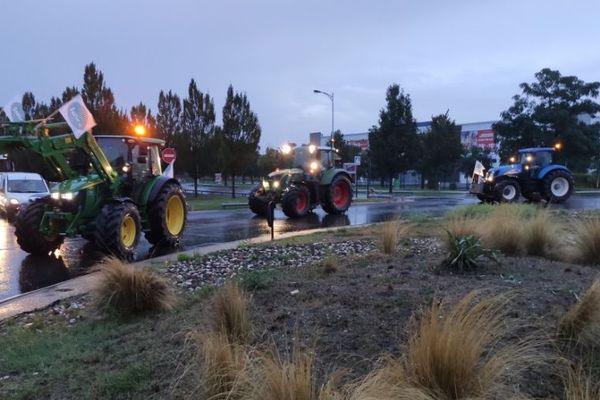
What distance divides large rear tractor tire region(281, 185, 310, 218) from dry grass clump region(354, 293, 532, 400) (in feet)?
54.5

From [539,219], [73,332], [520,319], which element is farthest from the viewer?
[539,219]

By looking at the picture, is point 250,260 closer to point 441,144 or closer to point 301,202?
point 301,202

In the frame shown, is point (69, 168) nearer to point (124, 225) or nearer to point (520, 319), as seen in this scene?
point (124, 225)

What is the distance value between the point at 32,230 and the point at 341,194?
45.2 feet

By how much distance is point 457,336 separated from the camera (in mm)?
3211

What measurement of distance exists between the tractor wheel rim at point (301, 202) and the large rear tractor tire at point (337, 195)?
1.22 meters

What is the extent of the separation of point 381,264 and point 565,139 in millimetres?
47256

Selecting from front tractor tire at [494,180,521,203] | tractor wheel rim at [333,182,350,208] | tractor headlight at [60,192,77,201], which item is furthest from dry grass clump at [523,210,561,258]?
front tractor tire at [494,180,521,203]

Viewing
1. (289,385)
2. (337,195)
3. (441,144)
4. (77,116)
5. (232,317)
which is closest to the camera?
(289,385)

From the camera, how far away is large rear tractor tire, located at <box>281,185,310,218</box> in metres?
20.0

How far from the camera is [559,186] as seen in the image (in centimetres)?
2550

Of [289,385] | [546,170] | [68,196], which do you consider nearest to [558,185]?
[546,170]

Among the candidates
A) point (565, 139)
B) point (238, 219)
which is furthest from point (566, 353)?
point (565, 139)

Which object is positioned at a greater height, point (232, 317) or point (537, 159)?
point (537, 159)
